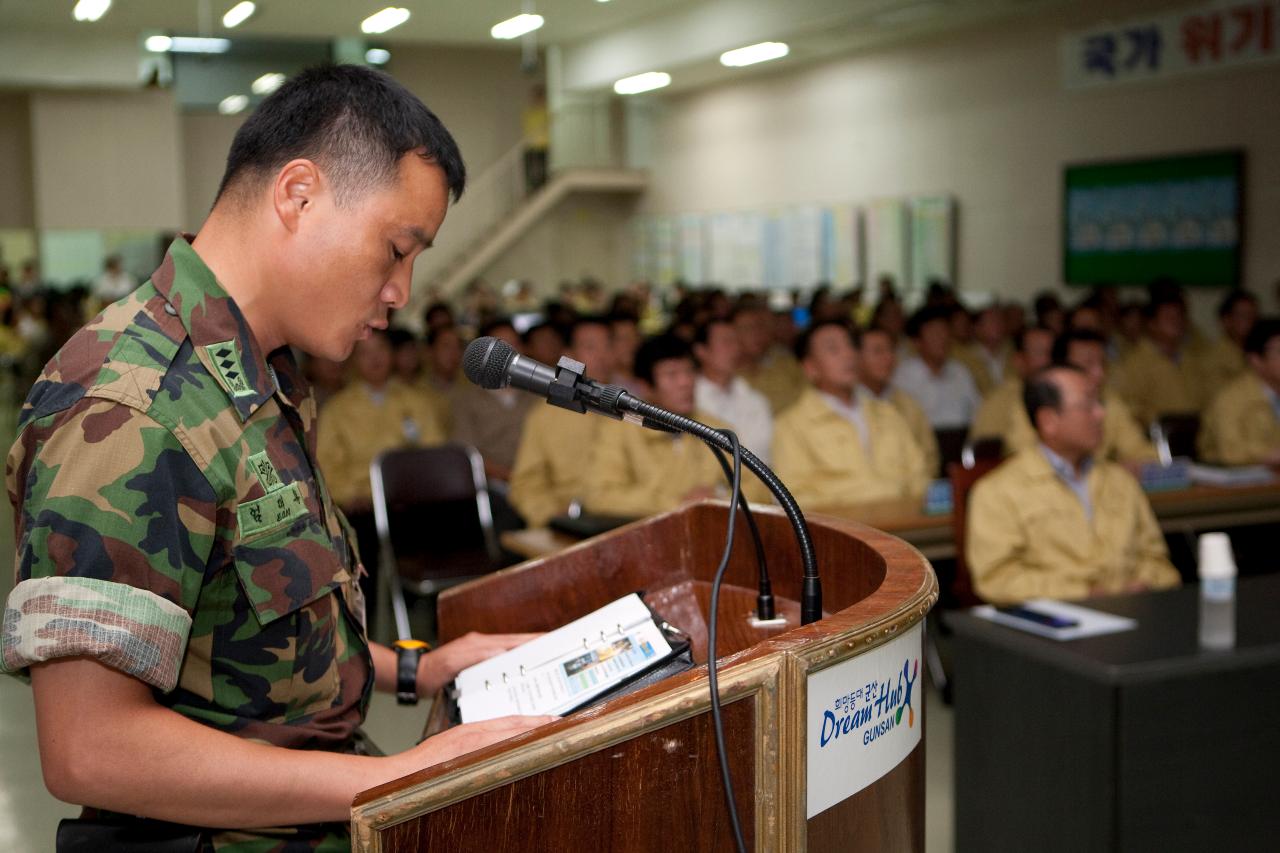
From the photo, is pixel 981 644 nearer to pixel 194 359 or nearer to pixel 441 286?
pixel 194 359

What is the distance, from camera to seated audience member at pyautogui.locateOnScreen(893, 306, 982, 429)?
694 centimetres

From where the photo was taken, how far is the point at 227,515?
1.07 metres

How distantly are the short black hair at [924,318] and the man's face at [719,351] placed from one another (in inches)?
77.8

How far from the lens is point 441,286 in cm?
1552

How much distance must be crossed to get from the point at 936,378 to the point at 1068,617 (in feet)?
A: 14.8

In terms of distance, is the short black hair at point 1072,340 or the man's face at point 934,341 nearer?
the short black hair at point 1072,340

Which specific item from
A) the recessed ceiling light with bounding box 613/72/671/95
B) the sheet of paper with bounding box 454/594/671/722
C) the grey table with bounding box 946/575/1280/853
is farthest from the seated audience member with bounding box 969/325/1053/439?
the recessed ceiling light with bounding box 613/72/671/95

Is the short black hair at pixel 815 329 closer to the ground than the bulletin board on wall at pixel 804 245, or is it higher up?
closer to the ground

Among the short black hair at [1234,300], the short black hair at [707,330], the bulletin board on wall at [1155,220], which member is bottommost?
the short black hair at [707,330]

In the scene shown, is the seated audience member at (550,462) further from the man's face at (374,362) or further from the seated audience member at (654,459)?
the man's face at (374,362)

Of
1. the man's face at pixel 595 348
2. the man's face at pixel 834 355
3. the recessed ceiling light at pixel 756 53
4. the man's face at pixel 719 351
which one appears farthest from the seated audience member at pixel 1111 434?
the recessed ceiling light at pixel 756 53

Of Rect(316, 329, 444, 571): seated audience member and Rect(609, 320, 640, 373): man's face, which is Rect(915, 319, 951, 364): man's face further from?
Rect(316, 329, 444, 571): seated audience member

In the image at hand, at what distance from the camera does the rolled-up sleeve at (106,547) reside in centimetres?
95

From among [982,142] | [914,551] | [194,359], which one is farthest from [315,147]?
[982,142]
